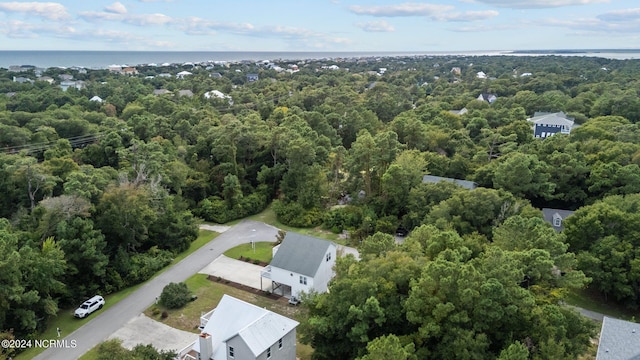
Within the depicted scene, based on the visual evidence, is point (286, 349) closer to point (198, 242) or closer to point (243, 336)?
point (243, 336)

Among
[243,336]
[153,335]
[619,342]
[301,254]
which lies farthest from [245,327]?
[619,342]

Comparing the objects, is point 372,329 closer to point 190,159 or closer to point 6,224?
point 6,224

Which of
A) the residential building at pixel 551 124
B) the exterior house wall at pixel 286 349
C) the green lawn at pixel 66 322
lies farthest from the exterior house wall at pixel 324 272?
the residential building at pixel 551 124

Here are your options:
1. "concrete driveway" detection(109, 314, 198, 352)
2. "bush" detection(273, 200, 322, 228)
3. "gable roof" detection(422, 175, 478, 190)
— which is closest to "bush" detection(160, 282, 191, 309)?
"concrete driveway" detection(109, 314, 198, 352)

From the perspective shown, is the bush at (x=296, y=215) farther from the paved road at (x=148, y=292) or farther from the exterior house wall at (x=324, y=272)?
the exterior house wall at (x=324, y=272)

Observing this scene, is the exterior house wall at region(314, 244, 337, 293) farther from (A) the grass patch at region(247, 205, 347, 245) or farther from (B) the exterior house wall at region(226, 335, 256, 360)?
(B) the exterior house wall at region(226, 335, 256, 360)

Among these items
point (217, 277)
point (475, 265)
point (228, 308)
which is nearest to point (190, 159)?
point (217, 277)

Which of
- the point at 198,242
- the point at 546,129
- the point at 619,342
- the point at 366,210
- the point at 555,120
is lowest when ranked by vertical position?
the point at 198,242
